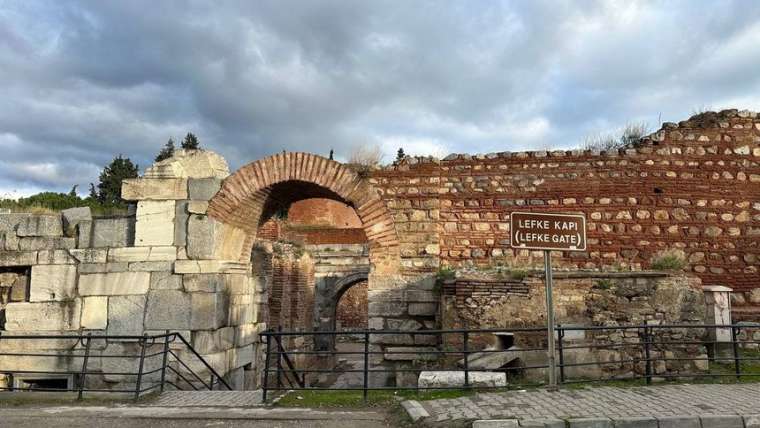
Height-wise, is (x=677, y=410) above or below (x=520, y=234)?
below

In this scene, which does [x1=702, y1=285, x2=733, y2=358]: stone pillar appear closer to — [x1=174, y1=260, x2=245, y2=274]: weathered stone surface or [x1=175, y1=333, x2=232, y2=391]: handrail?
[x1=175, y1=333, x2=232, y2=391]: handrail

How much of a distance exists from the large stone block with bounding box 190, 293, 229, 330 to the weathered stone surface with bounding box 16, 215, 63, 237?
2658mm

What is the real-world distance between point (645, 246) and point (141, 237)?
806 cm

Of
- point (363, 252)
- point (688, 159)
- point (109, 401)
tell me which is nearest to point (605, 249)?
point (688, 159)

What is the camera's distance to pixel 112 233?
859cm

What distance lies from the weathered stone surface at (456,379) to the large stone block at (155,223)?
4701mm

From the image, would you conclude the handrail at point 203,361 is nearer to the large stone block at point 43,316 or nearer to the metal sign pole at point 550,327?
the large stone block at point 43,316

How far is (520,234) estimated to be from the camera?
5.86 m

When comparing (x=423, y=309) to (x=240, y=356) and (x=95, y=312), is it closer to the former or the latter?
(x=240, y=356)

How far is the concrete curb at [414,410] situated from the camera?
4996 mm

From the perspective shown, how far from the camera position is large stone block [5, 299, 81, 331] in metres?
8.31

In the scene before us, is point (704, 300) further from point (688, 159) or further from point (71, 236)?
point (71, 236)

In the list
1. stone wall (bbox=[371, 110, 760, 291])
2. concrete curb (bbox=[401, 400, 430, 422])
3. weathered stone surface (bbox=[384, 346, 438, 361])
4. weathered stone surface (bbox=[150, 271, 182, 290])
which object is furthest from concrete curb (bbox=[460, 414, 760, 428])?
weathered stone surface (bbox=[150, 271, 182, 290])

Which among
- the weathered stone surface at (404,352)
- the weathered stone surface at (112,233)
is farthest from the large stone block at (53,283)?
the weathered stone surface at (404,352)
